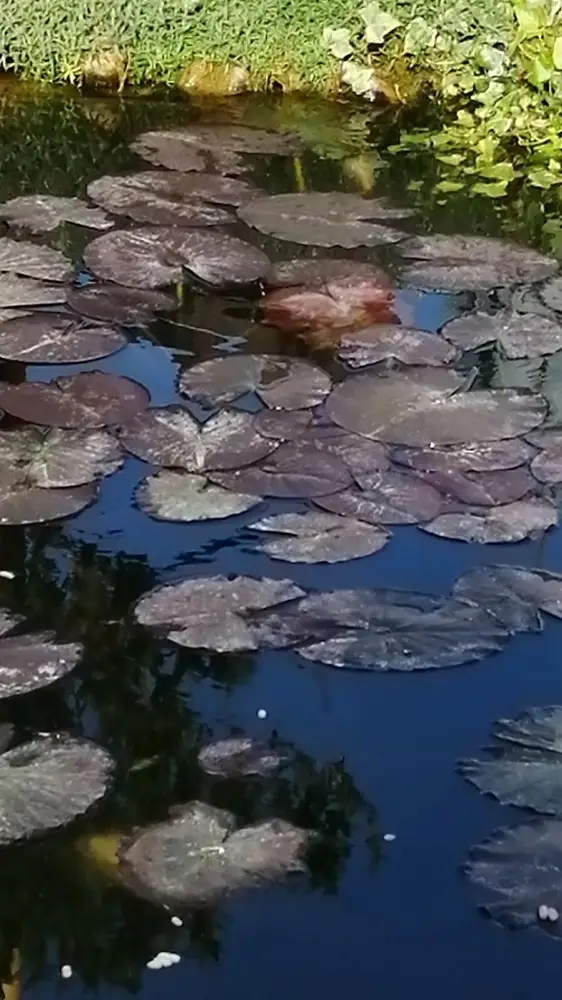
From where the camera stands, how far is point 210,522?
2.65m

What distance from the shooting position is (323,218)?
4.02 metres

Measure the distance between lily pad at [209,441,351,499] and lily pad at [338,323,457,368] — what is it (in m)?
0.47

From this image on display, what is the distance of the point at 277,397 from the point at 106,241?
1.01m

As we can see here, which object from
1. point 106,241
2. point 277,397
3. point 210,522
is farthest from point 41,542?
point 106,241

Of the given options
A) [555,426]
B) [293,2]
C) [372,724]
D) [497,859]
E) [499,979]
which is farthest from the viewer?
[293,2]

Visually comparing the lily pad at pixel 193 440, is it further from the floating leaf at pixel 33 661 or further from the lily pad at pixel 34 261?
the lily pad at pixel 34 261

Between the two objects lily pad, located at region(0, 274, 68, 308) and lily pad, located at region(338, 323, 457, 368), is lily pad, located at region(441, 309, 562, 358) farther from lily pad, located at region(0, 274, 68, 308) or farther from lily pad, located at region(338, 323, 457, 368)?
lily pad, located at region(0, 274, 68, 308)

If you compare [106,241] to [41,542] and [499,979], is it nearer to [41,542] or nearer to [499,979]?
[41,542]

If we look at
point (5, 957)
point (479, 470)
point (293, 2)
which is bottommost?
point (5, 957)

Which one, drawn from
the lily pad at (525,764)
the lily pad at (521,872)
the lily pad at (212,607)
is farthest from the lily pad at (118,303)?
the lily pad at (521,872)

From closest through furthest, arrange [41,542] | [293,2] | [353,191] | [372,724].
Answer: [372,724]
[41,542]
[353,191]
[293,2]

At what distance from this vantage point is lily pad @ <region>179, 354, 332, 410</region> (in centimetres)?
306

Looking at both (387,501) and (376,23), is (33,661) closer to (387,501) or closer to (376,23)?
(387,501)

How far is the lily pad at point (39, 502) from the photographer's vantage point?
264 centimetres
